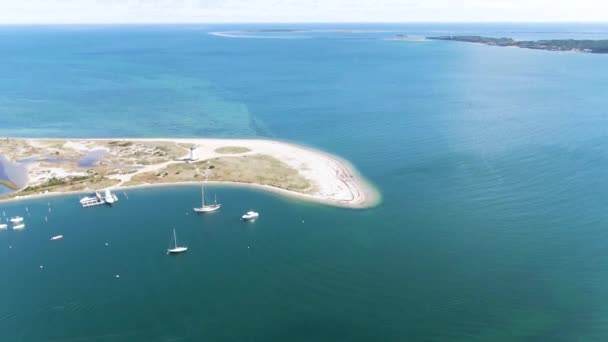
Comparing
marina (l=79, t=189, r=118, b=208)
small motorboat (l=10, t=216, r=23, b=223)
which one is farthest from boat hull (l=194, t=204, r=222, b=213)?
small motorboat (l=10, t=216, r=23, b=223)

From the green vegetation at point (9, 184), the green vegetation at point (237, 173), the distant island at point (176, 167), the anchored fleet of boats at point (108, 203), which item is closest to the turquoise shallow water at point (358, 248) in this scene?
the anchored fleet of boats at point (108, 203)

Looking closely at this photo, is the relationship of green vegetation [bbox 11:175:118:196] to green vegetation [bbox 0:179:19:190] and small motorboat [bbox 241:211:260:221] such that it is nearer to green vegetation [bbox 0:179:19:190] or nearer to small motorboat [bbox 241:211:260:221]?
green vegetation [bbox 0:179:19:190]

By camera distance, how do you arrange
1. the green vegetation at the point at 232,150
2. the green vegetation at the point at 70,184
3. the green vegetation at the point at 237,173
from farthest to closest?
the green vegetation at the point at 232,150, the green vegetation at the point at 237,173, the green vegetation at the point at 70,184

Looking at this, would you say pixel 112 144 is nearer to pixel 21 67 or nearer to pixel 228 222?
pixel 228 222

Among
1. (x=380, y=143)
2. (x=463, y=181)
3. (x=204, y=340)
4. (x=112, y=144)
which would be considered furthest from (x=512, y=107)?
(x=204, y=340)

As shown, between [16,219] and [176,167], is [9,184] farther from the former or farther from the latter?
[176,167]

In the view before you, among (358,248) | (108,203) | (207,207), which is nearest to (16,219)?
(108,203)

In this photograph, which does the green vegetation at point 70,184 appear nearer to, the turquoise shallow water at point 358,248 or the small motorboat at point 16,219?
the turquoise shallow water at point 358,248

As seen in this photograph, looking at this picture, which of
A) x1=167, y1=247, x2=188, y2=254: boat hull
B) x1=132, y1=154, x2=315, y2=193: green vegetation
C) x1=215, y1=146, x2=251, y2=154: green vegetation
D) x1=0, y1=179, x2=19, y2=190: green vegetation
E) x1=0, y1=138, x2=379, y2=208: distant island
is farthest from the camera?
x1=215, y1=146, x2=251, y2=154: green vegetation
